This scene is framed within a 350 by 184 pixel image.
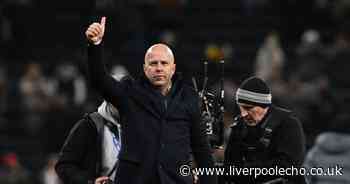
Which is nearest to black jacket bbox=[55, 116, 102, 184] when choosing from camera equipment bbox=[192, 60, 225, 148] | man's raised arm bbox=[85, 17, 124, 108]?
man's raised arm bbox=[85, 17, 124, 108]

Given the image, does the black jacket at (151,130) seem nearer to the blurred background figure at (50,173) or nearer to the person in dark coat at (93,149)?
the person in dark coat at (93,149)

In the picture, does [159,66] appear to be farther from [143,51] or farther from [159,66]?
[143,51]

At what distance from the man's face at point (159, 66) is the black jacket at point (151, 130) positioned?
8 cm

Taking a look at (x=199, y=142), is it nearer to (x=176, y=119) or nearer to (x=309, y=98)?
(x=176, y=119)

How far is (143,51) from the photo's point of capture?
18531 millimetres

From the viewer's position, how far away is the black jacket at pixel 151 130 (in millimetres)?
7223

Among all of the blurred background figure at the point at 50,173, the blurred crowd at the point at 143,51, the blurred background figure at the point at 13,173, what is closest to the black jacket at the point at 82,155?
the blurred background figure at the point at 50,173

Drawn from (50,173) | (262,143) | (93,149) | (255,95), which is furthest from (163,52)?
(50,173)

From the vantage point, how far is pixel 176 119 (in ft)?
24.0

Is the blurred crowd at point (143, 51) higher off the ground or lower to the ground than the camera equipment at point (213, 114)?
lower

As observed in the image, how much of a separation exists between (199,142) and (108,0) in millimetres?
13294

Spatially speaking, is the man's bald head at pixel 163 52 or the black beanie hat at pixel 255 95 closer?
the man's bald head at pixel 163 52

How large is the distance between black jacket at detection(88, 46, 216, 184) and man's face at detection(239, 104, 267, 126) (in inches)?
39.2

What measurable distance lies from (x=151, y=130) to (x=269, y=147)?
1304 mm
